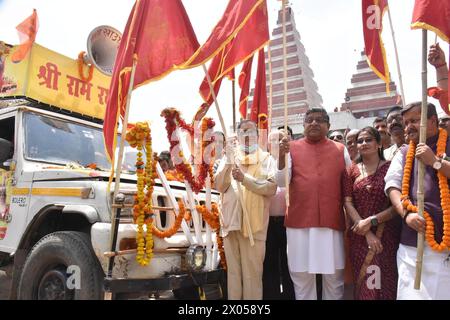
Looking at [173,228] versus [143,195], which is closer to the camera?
[143,195]

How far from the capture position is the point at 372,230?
9.79 ft

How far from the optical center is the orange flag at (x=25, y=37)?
455 cm

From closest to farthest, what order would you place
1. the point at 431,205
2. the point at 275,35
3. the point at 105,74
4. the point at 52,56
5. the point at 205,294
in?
the point at 431,205, the point at 205,294, the point at 52,56, the point at 105,74, the point at 275,35

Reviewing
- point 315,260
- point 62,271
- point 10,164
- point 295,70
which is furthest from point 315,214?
point 295,70

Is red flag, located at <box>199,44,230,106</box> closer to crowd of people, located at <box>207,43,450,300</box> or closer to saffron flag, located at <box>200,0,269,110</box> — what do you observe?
saffron flag, located at <box>200,0,269,110</box>

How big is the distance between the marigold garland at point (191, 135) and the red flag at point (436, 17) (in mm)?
1829

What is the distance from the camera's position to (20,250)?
349 cm

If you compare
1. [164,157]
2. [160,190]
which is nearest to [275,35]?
[164,157]

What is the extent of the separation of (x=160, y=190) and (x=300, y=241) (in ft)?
4.30

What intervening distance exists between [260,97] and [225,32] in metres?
2.07

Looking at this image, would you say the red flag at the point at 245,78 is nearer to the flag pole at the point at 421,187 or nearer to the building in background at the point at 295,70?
the flag pole at the point at 421,187

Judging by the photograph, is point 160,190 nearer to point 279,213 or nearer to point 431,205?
point 279,213

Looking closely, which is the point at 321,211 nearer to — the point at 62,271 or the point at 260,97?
the point at 62,271

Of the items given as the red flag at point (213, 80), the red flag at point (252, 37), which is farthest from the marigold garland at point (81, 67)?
the red flag at point (252, 37)
